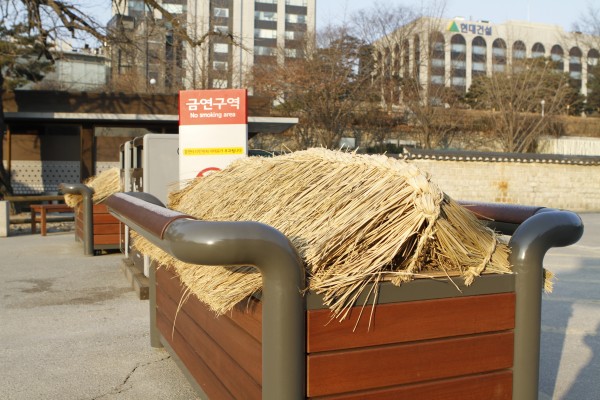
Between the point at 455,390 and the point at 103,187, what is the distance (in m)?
8.82

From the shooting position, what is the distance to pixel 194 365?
361cm

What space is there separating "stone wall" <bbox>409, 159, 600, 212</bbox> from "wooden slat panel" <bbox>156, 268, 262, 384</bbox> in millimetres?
20602

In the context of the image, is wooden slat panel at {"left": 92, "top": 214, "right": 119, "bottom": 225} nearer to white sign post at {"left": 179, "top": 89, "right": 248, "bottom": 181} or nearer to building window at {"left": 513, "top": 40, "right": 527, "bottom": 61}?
white sign post at {"left": 179, "top": 89, "right": 248, "bottom": 181}

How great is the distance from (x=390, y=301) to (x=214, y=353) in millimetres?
1093

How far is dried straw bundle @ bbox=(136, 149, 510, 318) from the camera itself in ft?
7.56

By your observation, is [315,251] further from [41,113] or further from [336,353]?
[41,113]

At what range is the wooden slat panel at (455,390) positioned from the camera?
2402 mm

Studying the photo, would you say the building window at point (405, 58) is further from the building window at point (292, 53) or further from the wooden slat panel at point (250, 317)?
the wooden slat panel at point (250, 317)

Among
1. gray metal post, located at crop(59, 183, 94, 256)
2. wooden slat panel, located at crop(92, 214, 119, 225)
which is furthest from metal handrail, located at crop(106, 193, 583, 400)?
wooden slat panel, located at crop(92, 214, 119, 225)

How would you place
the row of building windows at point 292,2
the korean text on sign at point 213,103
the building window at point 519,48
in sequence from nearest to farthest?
the korean text on sign at point 213,103 → the building window at point 519,48 → the row of building windows at point 292,2

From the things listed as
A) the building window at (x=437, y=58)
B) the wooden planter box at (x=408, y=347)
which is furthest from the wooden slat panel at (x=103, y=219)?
the building window at (x=437, y=58)

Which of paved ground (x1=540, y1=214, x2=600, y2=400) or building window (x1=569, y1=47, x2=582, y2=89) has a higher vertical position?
building window (x1=569, y1=47, x2=582, y2=89)

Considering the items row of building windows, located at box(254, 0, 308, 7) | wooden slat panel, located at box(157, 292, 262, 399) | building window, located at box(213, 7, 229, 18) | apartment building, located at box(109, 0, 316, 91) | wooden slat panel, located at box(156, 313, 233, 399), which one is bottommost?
wooden slat panel, located at box(156, 313, 233, 399)

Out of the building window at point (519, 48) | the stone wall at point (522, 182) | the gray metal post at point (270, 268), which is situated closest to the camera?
the gray metal post at point (270, 268)
